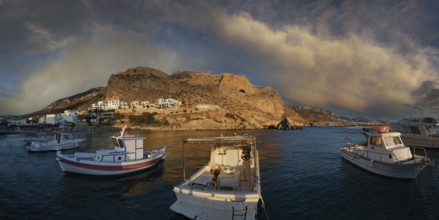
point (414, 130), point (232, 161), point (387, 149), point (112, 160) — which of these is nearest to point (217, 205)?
point (232, 161)

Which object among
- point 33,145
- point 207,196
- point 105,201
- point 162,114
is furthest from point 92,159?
point 162,114

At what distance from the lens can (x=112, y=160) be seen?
25266mm

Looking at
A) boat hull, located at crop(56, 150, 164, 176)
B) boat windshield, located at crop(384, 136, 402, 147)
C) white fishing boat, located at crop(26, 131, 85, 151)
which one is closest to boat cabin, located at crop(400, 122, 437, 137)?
boat windshield, located at crop(384, 136, 402, 147)

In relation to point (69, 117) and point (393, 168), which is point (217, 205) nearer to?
point (393, 168)

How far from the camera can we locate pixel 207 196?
464 inches

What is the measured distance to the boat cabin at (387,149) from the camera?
21.9 meters

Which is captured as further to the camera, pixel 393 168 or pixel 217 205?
pixel 393 168

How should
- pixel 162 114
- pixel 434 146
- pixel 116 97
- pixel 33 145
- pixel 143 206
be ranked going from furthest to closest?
1. pixel 116 97
2. pixel 162 114
3. pixel 33 145
4. pixel 434 146
5. pixel 143 206

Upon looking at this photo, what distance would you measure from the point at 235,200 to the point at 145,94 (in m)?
198

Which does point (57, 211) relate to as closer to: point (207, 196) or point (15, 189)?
point (15, 189)

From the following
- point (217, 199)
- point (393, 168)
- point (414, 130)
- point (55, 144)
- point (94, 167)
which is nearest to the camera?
point (217, 199)

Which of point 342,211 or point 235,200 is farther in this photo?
point 342,211

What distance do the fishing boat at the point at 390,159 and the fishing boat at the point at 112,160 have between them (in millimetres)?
23887

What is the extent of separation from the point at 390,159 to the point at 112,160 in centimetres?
2737
